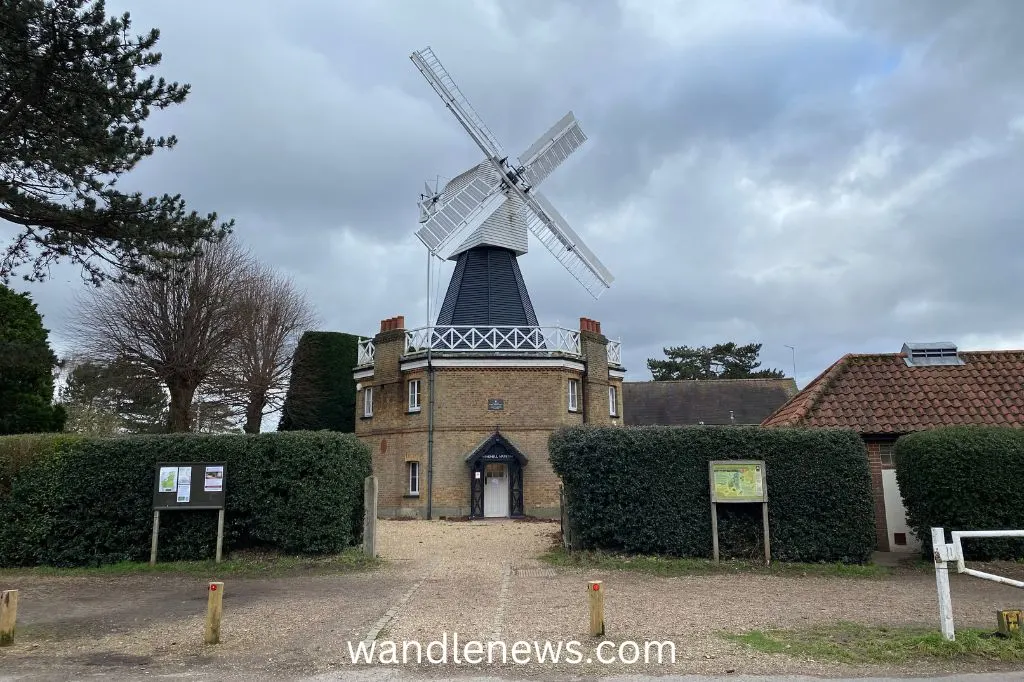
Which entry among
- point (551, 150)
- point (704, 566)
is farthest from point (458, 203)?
point (704, 566)

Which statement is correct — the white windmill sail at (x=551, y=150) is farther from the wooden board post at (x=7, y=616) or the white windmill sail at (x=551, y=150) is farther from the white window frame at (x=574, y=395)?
the wooden board post at (x=7, y=616)

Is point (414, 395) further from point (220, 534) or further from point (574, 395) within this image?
point (220, 534)

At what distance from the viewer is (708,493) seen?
12.4 m

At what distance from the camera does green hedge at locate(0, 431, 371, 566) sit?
41.4 ft

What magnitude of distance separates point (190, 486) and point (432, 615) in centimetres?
628

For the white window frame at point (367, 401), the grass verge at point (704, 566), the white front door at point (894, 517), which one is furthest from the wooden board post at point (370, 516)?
the white window frame at point (367, 401)

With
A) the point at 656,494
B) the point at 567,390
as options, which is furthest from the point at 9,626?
the point at 567,390

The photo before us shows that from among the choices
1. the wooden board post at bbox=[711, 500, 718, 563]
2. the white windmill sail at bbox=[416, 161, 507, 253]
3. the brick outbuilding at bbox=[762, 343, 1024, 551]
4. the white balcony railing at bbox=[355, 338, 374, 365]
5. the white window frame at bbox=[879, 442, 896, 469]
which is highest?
the white windmill sail at bbox=[416, 161, 507, 253]

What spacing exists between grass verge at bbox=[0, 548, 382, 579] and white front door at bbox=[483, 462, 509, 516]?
11171 millimetres

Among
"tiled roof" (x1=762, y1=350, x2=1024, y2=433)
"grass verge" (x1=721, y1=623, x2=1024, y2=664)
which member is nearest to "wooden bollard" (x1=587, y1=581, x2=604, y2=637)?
"grass verge" (x1=721, y1=623, x2=1024, y2=664)

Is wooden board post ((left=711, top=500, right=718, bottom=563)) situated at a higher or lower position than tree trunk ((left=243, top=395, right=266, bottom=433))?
lower

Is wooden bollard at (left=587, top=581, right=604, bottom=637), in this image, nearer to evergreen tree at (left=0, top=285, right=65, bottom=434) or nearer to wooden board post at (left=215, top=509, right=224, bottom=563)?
wooden board post at (left=215, top=509, right=224, bottom=563)

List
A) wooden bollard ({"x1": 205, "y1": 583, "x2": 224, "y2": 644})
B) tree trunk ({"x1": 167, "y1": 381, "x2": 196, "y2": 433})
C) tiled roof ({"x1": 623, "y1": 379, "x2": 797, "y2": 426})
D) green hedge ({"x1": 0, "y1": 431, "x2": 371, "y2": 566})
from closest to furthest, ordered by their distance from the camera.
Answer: wooden bollard ({"x1": 205, "y1": 583, "x2": 224, "y2": 644}) < green hedge ({"x1": 0, "y1": 431, "x2": 371, "y2": 566}) < tree trunk ({"x1": 167, "y1": 381, "x2": 196, "y2": 433}) < tiled roof ({"x1": 623, "y1": 379, "x2": 797, "y2": 426})

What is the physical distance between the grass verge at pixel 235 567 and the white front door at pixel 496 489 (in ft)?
36.7
